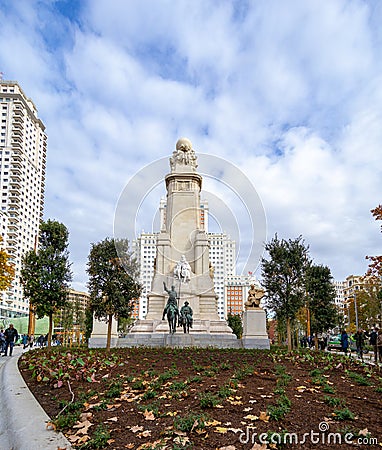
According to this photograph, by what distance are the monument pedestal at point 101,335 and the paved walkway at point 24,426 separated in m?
17.9

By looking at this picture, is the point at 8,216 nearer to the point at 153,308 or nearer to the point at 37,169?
the point at 37,169

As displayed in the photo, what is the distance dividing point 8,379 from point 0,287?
19.4 meters

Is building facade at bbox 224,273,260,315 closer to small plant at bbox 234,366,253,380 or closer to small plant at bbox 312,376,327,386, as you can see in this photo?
small plant at bbox 234,366,253,380

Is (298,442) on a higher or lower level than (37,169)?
lower

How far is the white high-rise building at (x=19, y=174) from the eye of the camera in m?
106

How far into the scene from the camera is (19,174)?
371 ft

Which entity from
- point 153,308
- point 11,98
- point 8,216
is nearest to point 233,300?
point 8,216

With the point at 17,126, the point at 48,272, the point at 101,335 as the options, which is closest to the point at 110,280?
the point at 48,272

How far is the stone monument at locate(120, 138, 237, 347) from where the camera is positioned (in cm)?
3091

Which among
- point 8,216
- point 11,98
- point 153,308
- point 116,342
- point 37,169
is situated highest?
point 11,98

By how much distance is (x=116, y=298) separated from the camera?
23016mm

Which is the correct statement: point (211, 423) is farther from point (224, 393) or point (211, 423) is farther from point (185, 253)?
point (185, 253)

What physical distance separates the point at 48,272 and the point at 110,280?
337 centimetres

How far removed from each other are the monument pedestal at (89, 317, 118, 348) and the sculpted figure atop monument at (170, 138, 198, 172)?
55.1 ft
